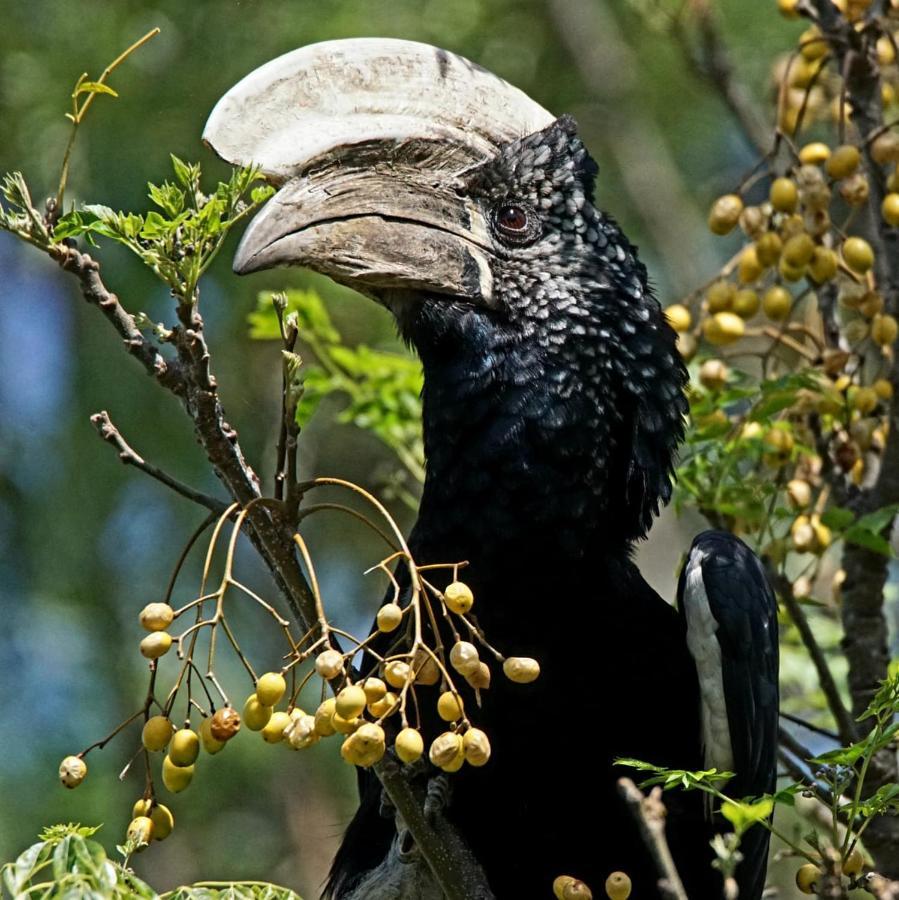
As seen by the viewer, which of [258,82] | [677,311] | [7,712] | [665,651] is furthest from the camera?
[7,712]

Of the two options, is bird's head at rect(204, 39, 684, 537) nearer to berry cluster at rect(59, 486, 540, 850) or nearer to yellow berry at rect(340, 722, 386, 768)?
berry cluster at rect(59, 486, 540, 850)

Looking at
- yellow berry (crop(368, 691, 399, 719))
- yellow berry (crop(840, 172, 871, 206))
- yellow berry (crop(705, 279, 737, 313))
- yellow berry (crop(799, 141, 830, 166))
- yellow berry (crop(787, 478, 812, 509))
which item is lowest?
yellow berry (crop(368, 691, 399, 719))

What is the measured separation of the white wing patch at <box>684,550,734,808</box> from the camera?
3.06m

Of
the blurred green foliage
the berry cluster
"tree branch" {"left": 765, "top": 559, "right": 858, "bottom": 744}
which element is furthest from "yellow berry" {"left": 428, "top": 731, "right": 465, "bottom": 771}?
the blurred green foliage

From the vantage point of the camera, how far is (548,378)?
3.18 m

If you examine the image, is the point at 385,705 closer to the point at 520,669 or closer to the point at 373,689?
the point at 373,689

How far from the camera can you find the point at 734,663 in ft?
10.1

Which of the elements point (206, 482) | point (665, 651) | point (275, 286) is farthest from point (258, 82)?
point (206, 482)

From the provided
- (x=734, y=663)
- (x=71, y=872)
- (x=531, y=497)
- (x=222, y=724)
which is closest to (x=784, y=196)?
(x=531, y=497)

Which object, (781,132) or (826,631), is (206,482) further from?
(781,132)

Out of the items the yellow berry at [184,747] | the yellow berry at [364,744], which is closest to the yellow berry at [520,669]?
the yellow berry at [364,744]

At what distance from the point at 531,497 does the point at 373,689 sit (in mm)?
1034

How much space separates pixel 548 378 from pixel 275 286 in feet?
10.8

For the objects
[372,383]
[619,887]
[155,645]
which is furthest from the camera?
[372,383]
